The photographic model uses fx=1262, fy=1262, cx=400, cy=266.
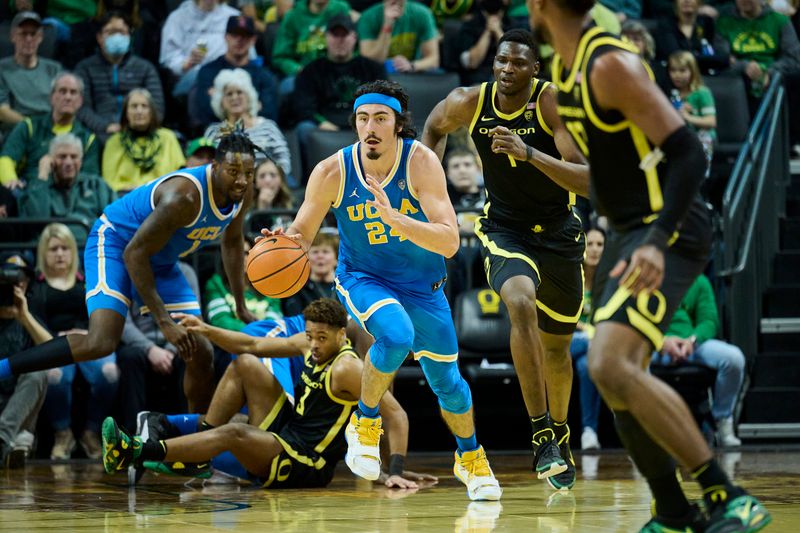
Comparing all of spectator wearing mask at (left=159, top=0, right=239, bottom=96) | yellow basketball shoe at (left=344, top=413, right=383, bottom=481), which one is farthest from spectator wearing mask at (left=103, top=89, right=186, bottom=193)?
yellow basketball shoe at (left=344, top=413, right=383, bottom=481)

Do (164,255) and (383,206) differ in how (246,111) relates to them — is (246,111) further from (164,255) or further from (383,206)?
(383,206)

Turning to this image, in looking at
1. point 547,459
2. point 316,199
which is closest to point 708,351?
point 547,459

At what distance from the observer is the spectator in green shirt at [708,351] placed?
10.3 meters

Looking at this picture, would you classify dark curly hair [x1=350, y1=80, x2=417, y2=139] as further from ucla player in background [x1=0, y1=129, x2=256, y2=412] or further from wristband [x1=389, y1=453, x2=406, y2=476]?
wristband [x1=389, y1=453, x2=406, y2=476]

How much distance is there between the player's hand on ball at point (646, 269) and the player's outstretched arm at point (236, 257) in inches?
172

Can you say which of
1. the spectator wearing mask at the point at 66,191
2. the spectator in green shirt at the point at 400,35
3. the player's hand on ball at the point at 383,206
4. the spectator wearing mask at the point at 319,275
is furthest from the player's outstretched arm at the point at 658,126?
the spectator in green shirt at the point at 400,35

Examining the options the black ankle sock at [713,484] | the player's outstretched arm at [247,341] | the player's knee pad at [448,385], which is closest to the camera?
the black ankle sock at [713,484]

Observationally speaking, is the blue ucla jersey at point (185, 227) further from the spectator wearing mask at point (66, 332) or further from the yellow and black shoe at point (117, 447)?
the spectator wearing mask at point (66, 332)

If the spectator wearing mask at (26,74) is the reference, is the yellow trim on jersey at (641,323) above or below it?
below

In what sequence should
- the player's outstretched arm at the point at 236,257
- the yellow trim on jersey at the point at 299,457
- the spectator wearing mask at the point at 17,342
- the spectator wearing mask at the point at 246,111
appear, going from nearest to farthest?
the yellow trim on jersey at the point at 299,457
the player's outstretched arm at the point at 236,257
the spectator wearing mask at the point at 17,342
the spectator wearing mask at the point at 246,111

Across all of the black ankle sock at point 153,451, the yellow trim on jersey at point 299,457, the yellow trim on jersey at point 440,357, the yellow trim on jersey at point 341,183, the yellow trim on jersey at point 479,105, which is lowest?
the yellow trim on jersey at point 299,457

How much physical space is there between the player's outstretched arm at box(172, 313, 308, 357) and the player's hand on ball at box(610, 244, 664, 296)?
390 cm

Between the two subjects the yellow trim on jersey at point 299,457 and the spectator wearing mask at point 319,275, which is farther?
the spectator wearing mask at point 319,275

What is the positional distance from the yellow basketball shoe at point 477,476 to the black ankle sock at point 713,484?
223cm
